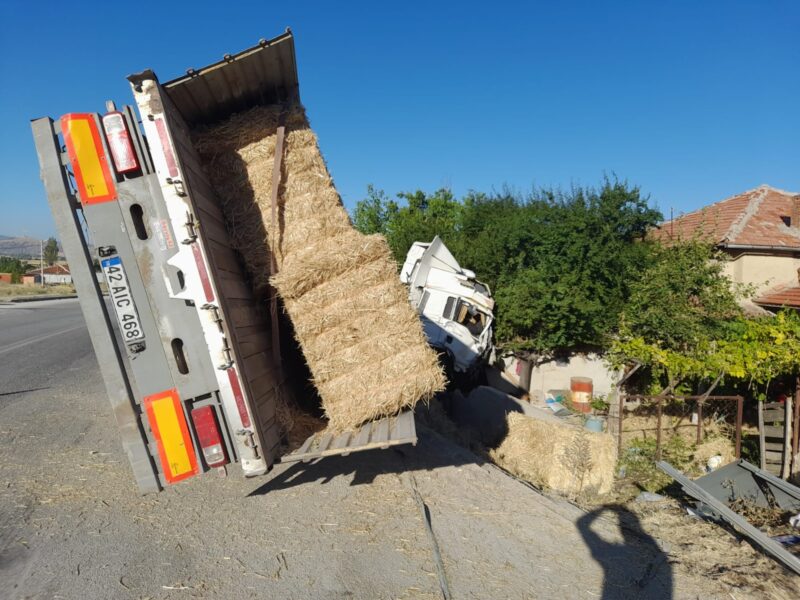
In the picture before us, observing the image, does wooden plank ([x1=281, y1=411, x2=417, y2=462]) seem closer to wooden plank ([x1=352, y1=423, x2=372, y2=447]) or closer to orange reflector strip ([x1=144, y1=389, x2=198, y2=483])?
wooden plank ([x1=352, y1=423, x2=372, y2=447])

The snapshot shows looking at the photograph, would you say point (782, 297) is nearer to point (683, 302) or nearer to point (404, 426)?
point (683, 302)

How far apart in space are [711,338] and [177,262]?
41.3 ft

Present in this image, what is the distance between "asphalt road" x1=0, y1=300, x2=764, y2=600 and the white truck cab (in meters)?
5.61

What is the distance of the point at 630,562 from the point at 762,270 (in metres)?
15.5

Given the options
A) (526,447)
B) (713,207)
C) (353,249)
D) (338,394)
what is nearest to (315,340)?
(338,394)

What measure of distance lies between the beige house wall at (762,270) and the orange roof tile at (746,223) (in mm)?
496

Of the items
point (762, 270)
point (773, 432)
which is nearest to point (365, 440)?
point (773, 432)

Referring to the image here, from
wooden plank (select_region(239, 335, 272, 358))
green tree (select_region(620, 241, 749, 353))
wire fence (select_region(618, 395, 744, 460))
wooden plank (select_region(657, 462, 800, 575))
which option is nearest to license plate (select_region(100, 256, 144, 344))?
wooden plank (select_region(239, 335, 272, 358))

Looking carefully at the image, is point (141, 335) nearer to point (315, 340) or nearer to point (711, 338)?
point (315, 340)

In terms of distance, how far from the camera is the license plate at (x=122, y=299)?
3.60 meters

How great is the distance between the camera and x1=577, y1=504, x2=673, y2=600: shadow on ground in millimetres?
3846

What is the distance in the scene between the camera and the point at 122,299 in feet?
11.8

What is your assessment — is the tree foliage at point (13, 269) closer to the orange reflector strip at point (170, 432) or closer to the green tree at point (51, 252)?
the green tree at point (51, 252)

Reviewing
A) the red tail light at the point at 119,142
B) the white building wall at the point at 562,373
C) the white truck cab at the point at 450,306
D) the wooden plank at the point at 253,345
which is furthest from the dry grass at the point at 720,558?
the white building wall at the point at 562,373
